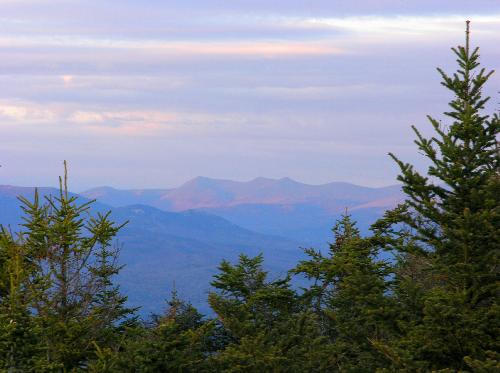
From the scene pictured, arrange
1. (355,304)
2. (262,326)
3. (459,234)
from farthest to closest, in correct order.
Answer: (262,326) → (355,304) → (459,234)

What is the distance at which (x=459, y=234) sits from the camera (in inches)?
717

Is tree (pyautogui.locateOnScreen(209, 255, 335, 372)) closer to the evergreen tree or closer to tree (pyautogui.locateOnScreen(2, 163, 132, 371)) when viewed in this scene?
tree (pyautogui.locateOnScreen(2, 163, 132, 371))

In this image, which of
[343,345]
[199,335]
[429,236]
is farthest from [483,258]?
[199,335]

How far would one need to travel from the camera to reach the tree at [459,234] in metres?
17.7

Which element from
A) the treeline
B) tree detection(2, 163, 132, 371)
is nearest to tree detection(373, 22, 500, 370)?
the treeline

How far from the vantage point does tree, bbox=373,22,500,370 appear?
17.7 meters

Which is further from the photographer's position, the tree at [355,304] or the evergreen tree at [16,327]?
the tree at [355,304]

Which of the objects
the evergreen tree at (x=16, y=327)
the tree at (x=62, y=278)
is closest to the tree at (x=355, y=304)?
the tree at (x=62, y=278)

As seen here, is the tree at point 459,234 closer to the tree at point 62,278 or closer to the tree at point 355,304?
the tree at point 355,304

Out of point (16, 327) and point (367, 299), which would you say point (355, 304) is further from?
point (16, 327)

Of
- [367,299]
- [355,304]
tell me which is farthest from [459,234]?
[355,304]

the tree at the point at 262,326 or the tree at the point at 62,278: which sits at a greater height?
the tree at the point at 62,278

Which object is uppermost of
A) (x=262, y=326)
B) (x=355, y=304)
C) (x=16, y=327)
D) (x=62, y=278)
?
(x=62, y=278)

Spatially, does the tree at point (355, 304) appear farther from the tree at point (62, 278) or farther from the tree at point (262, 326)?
the tree at point (62, 278)
